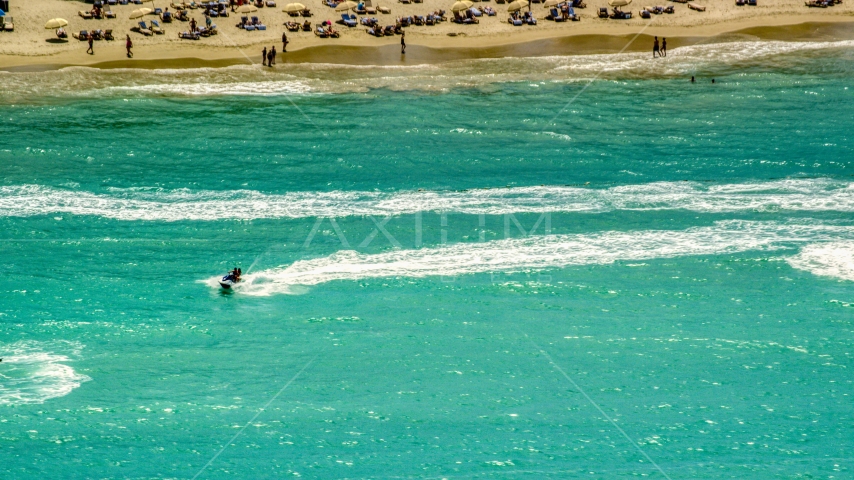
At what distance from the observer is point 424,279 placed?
34500 millimetres

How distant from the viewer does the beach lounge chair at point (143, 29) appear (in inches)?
2537

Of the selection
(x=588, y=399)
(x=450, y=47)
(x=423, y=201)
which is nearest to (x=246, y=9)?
(x=450, y=47)

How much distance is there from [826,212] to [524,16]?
35465 mm

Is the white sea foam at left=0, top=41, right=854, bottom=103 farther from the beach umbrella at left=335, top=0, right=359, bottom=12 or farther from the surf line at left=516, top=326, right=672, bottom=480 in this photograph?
the surf line at left=516, top=326, right=672, bottom=480

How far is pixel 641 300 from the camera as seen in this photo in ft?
108

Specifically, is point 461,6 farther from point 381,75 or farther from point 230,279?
point 230,279

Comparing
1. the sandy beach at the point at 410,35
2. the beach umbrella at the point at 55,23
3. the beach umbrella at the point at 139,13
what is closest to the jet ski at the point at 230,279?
the sandy beach at the point at 410,35

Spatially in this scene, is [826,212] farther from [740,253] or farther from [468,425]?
[468,425]

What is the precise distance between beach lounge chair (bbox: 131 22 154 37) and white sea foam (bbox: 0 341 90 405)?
1548 inches

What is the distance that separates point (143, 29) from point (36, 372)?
41.7m

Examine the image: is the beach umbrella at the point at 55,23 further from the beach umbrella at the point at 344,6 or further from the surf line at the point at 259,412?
the surf line at the point at 259,412

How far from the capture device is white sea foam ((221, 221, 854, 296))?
3478cm

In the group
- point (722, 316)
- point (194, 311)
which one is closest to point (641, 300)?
point (722, 316)

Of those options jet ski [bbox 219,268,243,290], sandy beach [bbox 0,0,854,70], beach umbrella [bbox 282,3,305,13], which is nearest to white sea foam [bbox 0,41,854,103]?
sandy beach [bbox 0,0,854,70]
